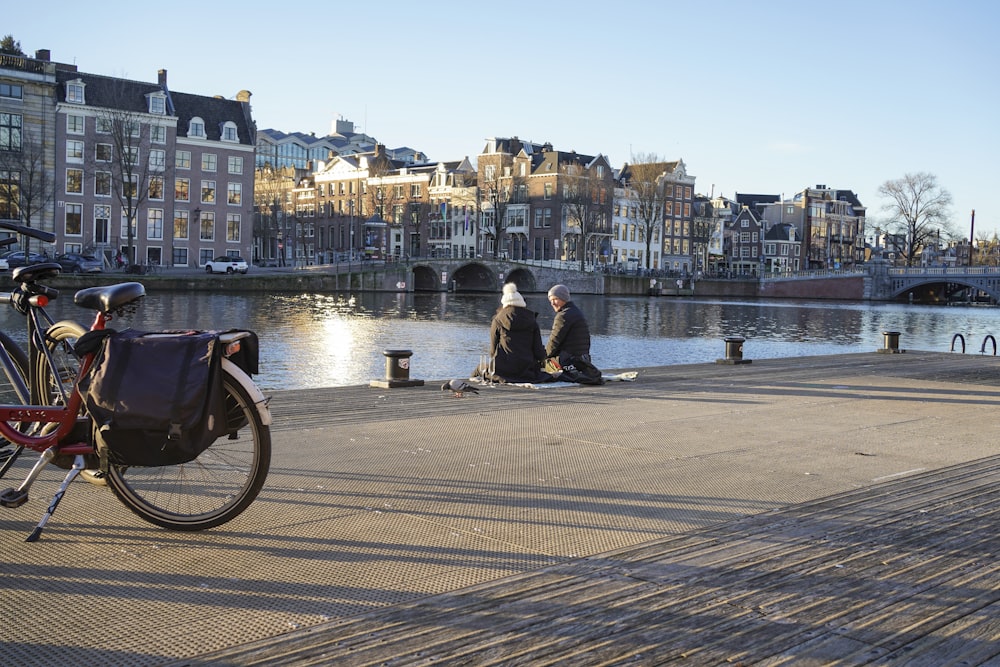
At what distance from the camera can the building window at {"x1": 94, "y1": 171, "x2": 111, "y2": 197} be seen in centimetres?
5641

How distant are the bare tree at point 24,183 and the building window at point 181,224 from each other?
28.8 ft

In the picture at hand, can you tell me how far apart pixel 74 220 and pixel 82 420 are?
2359 inches

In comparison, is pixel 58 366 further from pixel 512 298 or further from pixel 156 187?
pixel 156 187

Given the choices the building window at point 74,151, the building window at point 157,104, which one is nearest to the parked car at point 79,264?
the building window at point 74,151

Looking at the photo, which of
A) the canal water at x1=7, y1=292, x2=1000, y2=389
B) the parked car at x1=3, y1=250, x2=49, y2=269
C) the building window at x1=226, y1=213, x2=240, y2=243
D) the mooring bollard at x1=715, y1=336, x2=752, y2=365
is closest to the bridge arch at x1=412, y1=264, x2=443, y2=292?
the building window at x1=226, y1=213, x2=240, y2=243

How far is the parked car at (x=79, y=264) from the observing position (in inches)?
1891

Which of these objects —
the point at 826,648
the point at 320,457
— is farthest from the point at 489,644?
the point at 320,457

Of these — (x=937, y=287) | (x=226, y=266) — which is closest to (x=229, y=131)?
(x=226, y=266)

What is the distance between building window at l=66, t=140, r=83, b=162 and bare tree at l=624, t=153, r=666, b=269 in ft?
148

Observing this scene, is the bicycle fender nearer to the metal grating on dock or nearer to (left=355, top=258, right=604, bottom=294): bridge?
the metal grating on dock

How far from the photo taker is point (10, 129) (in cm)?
5488

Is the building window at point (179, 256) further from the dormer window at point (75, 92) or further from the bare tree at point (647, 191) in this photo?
the bare tree at point (647, 191)

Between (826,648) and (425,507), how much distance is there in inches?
84.4

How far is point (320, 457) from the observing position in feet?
18.6
